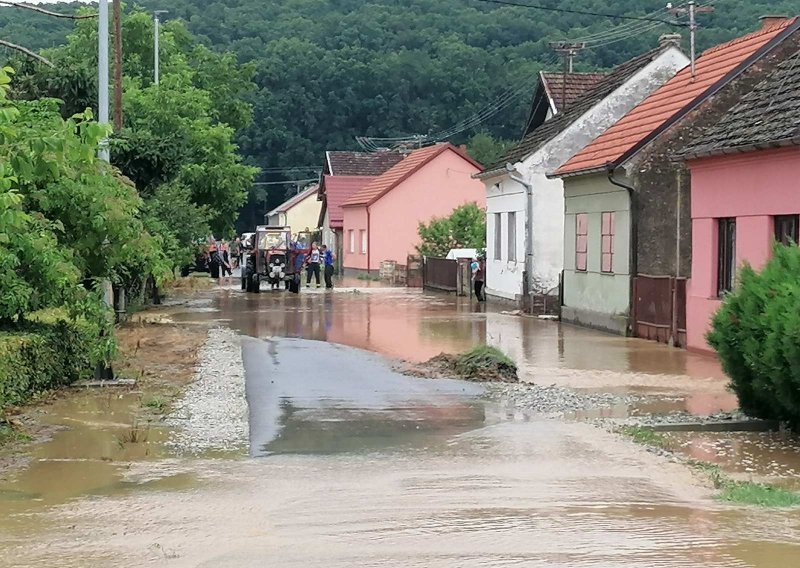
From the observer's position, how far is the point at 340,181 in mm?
75250

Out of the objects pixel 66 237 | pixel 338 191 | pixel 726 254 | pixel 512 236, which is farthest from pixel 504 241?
pixel 338 191

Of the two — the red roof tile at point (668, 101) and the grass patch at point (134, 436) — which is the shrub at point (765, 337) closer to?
the grass patch at point (134, 436)

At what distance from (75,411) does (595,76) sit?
1130 inches

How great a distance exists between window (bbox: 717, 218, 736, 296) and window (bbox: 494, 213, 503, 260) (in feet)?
57.6

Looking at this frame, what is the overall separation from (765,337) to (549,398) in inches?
152

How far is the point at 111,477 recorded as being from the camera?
10586mm

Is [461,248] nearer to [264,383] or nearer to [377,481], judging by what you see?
[264,383]

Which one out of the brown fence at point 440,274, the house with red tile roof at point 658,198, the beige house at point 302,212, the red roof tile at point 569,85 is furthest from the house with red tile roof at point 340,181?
the house with red tile roof at point 658,198

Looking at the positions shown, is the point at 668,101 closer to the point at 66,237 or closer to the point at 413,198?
the point at 66,237

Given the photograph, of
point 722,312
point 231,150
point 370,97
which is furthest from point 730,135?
point 370,97

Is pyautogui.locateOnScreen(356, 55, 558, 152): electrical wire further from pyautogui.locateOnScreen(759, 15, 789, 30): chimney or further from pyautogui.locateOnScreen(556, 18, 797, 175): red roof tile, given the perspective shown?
pyautogui.locateOnScreen(759, 15, 789, 30): chimney

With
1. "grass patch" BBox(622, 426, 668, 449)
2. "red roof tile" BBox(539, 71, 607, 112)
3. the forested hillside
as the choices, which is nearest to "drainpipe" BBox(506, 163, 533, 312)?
"red roof tile" BBox(539, 71, 607, 112)

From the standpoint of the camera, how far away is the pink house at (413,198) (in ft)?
198

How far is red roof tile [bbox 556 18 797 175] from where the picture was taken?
27011 millimetres
